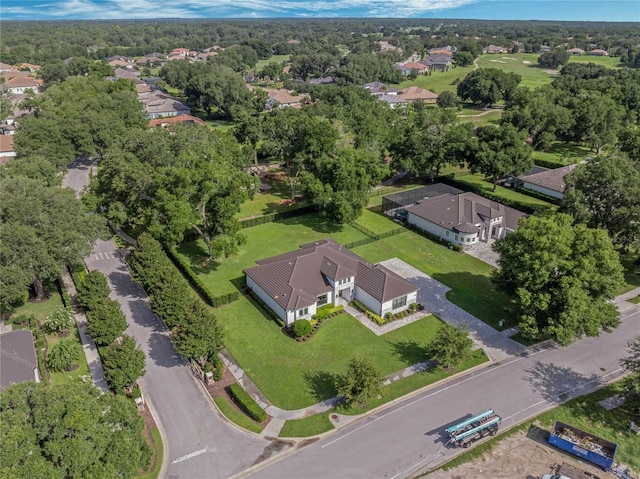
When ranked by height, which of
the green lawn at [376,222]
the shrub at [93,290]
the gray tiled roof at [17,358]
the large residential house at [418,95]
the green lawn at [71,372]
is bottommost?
the green lawn at [71,372]

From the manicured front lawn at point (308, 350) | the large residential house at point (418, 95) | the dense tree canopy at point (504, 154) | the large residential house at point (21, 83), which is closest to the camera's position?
the manicured front lawn at point (308, 350)

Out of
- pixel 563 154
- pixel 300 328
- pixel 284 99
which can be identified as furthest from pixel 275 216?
pixel 284 99

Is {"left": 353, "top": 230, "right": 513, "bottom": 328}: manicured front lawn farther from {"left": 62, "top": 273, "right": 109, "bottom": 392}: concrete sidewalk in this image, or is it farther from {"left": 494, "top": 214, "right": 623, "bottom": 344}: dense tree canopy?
{"left": 62, "top": 273, "right": 109, "bottom": 392}: concrete sidewalk

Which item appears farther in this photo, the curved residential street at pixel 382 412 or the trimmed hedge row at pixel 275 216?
the trimmed hedge row at pixel 275 216

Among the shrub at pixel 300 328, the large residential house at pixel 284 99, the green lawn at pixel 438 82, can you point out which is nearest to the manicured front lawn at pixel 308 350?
the shrub at pixel 300 328

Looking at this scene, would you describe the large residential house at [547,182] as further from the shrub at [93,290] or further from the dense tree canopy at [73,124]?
the dense tree canopy at [73,124]

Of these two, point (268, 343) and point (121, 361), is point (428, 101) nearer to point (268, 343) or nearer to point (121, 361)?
point (268, 343)

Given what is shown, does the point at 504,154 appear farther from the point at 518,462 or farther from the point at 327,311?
the point at 518,462
